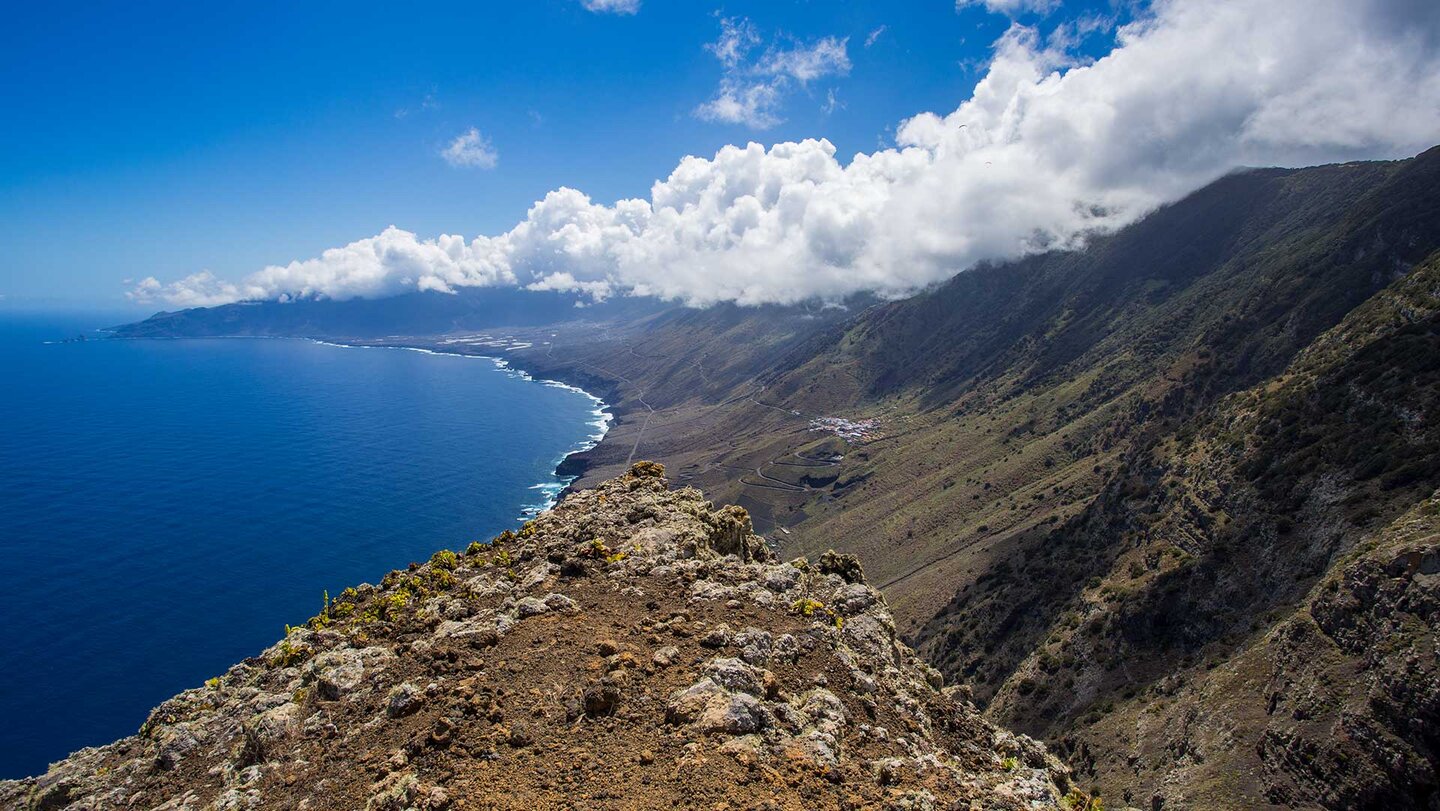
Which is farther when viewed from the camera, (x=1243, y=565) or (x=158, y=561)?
(x=158, y=561)

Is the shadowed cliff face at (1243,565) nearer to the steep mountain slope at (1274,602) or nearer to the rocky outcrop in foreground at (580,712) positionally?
the steep mountain slope at (1274,602)

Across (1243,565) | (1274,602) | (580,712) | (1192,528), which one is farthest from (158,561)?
(1243,565)

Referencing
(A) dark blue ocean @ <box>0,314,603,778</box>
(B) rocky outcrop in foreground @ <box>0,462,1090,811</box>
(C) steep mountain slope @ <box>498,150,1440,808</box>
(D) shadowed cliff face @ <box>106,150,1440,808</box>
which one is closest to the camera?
(B) rocky outcrop in foreground @ <box>0,462,1090,811</box>

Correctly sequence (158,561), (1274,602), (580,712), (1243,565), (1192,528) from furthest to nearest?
(158,561) < (1192,528) < (1243,565) < (1274,602) < (580,712)

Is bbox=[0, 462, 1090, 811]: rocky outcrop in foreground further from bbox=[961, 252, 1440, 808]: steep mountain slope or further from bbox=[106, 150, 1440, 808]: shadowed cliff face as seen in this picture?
bbox=[106, 150, 1440, 808]: shadowed cliff face

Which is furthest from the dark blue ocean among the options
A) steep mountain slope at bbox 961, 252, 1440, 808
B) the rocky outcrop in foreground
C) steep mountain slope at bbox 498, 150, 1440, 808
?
steep mountain slope at bbox 961, 252, 1440, 808

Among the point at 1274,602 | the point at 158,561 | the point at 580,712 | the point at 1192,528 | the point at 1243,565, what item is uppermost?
the point at 580,712

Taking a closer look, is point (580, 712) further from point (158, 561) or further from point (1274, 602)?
point (158, 561)

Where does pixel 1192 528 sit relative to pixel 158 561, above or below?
above

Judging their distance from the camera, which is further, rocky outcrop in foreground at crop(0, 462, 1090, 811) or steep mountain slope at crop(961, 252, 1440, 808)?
steep mountain slope at crop(961, 252, 1440, 808)
